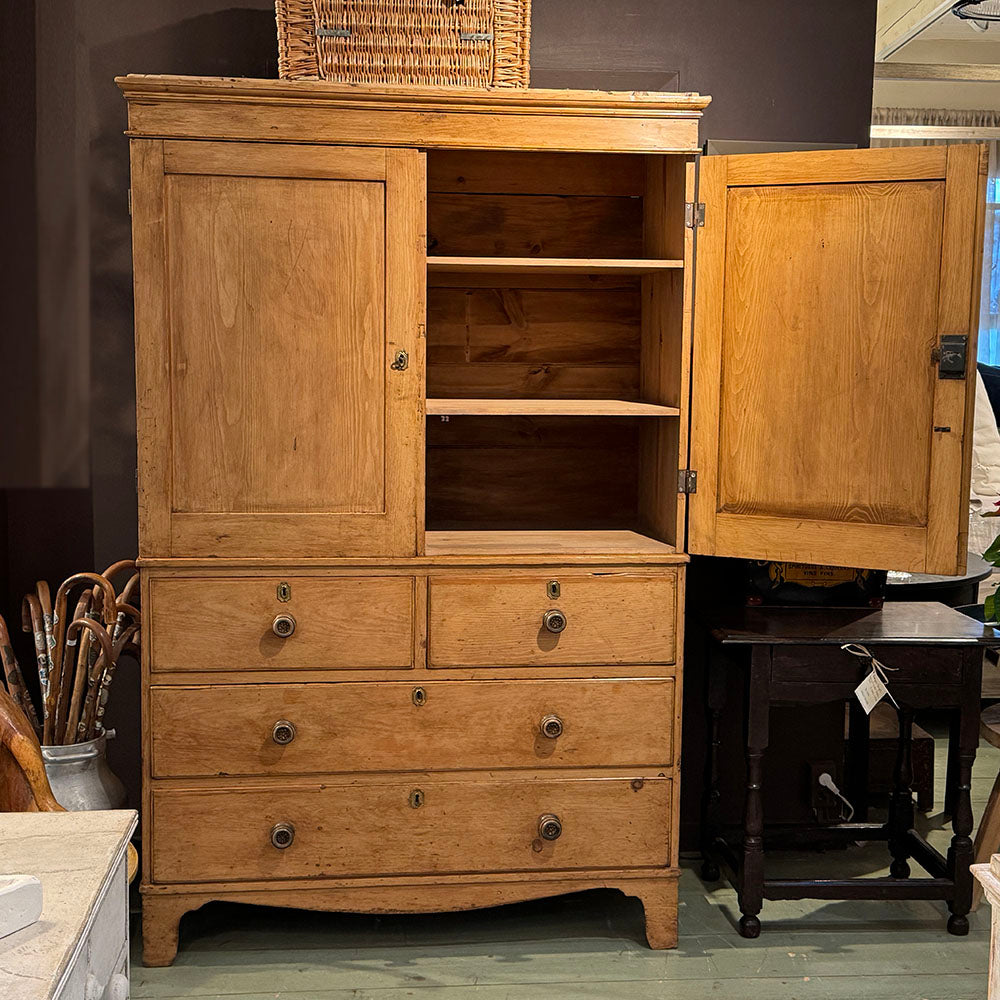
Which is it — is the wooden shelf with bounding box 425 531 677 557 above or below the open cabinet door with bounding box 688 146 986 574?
below

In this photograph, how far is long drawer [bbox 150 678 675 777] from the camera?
104 inches

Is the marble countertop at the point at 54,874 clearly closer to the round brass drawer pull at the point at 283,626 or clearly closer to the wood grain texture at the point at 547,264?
the round brass drawer pull at the point at 283,626

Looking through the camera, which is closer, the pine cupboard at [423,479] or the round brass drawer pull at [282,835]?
the pine cupboard at [423,479]

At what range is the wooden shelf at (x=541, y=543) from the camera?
2.70 m

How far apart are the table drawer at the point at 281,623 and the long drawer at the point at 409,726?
6cm

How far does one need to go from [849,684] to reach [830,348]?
785 millimetres

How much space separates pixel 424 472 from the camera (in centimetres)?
269

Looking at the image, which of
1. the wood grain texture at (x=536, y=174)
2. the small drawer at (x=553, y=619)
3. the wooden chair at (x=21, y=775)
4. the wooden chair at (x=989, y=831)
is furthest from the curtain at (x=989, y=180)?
the wooden chair at (x=21, y=775)

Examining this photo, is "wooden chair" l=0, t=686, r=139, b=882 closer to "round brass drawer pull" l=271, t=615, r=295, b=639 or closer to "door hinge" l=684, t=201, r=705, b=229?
"round brass drawer pull" l=271, t=615, r=295, b=639

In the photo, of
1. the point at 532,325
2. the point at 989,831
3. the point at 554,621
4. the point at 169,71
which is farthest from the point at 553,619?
the point at 169,71

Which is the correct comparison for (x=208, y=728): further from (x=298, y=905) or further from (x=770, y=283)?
(x=770, y=283)

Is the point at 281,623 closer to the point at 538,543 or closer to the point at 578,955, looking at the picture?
the point at 538,543

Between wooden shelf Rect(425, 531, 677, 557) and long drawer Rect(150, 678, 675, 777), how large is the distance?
296 mm

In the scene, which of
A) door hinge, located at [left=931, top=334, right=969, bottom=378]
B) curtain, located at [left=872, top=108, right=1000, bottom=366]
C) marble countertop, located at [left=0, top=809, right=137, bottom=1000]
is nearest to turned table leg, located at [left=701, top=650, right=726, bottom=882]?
door hinge, located at [left=931, top=334, right=969, bottom=378]
